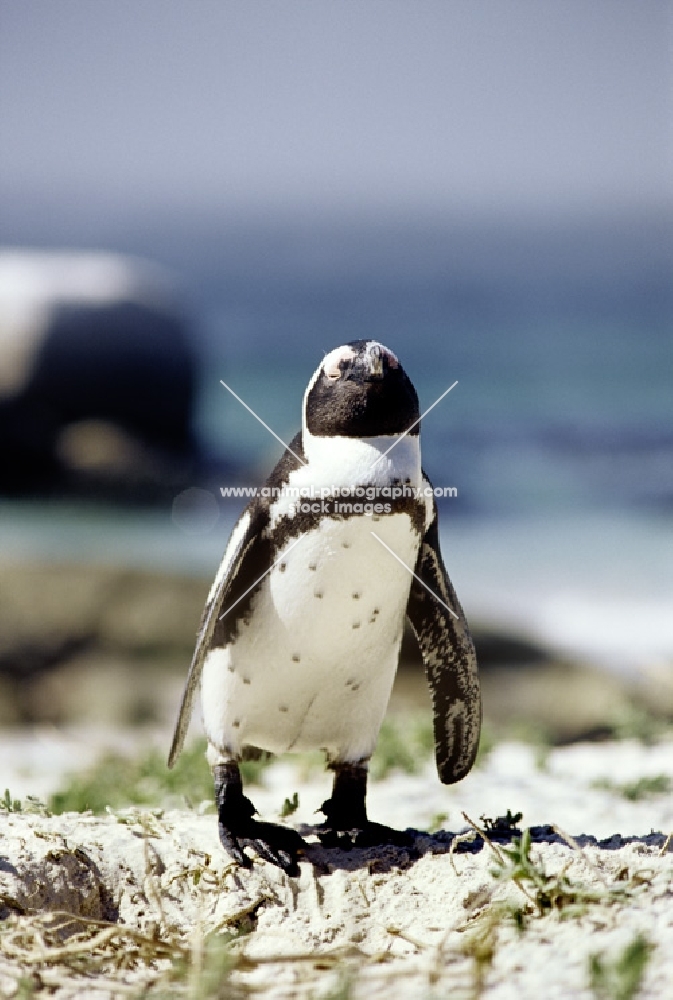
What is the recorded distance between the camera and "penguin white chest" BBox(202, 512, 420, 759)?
2531 millimetres

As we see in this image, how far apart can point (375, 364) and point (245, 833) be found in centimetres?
115

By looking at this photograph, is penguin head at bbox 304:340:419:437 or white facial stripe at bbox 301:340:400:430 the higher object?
white facial stripe at bbox 301:340:400:430

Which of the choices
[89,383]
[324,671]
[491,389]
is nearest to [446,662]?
[324,671]

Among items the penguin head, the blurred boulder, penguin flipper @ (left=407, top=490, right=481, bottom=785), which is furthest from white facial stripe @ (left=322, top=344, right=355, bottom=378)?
the blurred boulder

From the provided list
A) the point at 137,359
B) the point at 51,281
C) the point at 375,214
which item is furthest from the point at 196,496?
the point at 375,214

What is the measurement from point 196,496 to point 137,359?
1.96 meters

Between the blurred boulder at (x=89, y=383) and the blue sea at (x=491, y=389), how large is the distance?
617 millimetres

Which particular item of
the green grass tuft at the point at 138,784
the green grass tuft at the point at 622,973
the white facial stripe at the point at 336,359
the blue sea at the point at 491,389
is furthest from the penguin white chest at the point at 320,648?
the green grass tuft at the point at 622,973

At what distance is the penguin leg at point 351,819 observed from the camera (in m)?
2.70

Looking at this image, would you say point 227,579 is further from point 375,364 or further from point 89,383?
point 89,383

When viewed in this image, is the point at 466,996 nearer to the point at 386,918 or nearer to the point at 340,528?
the point at 386,918

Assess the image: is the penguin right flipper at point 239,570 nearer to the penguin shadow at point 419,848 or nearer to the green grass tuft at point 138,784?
the penguin shadow at point 419,848

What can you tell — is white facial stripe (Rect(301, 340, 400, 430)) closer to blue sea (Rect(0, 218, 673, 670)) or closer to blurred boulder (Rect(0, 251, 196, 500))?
blue sea (Rect(0, 218, 673, 670))

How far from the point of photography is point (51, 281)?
44.7ft
